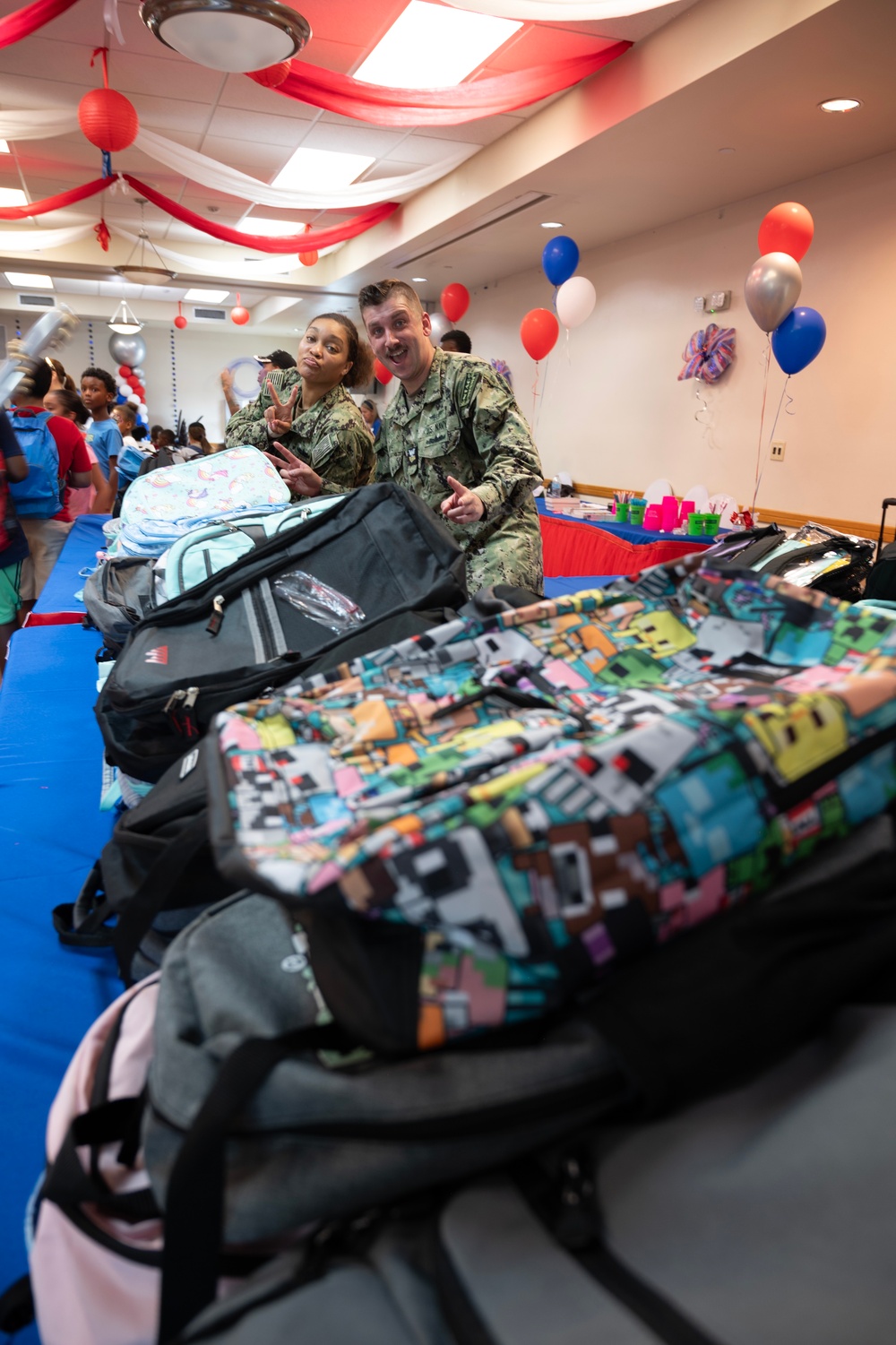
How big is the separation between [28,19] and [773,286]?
3.31 meters

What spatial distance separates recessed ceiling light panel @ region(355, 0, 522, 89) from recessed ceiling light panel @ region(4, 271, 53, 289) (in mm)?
7281

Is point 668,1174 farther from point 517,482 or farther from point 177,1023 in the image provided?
point 517,482

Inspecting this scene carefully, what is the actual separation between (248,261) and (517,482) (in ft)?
24.8

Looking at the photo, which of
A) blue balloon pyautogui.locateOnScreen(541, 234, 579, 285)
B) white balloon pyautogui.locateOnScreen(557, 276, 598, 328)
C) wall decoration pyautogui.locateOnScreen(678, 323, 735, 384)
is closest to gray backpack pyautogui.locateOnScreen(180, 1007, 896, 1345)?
wall decoration pyautogui.locateOnScreen(678, 323, 735, 384)

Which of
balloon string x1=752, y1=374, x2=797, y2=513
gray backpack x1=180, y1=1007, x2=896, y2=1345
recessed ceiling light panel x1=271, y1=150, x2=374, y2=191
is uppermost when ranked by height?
recessed ceiling light panel x1=271, y1=150, x2=374, y2=191

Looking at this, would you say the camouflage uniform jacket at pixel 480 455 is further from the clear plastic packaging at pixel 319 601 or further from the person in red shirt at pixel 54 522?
the person in red shirt at pixel 54 522

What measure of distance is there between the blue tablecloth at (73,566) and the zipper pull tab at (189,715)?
164 centimetres

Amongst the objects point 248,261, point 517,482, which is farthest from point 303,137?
point 517,482

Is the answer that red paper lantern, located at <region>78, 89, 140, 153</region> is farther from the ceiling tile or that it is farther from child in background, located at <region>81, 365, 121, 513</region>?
the ceiling tile

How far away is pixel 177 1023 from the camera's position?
0.53m

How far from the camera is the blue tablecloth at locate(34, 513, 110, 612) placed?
98.6 inches

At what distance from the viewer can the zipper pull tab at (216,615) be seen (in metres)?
1.19

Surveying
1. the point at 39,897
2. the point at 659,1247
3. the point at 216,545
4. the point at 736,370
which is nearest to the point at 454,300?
the point at 736,370

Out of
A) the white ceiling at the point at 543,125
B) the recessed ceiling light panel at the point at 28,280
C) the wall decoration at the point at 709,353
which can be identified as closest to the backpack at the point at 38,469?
the white ceiling at the point at 543,125
